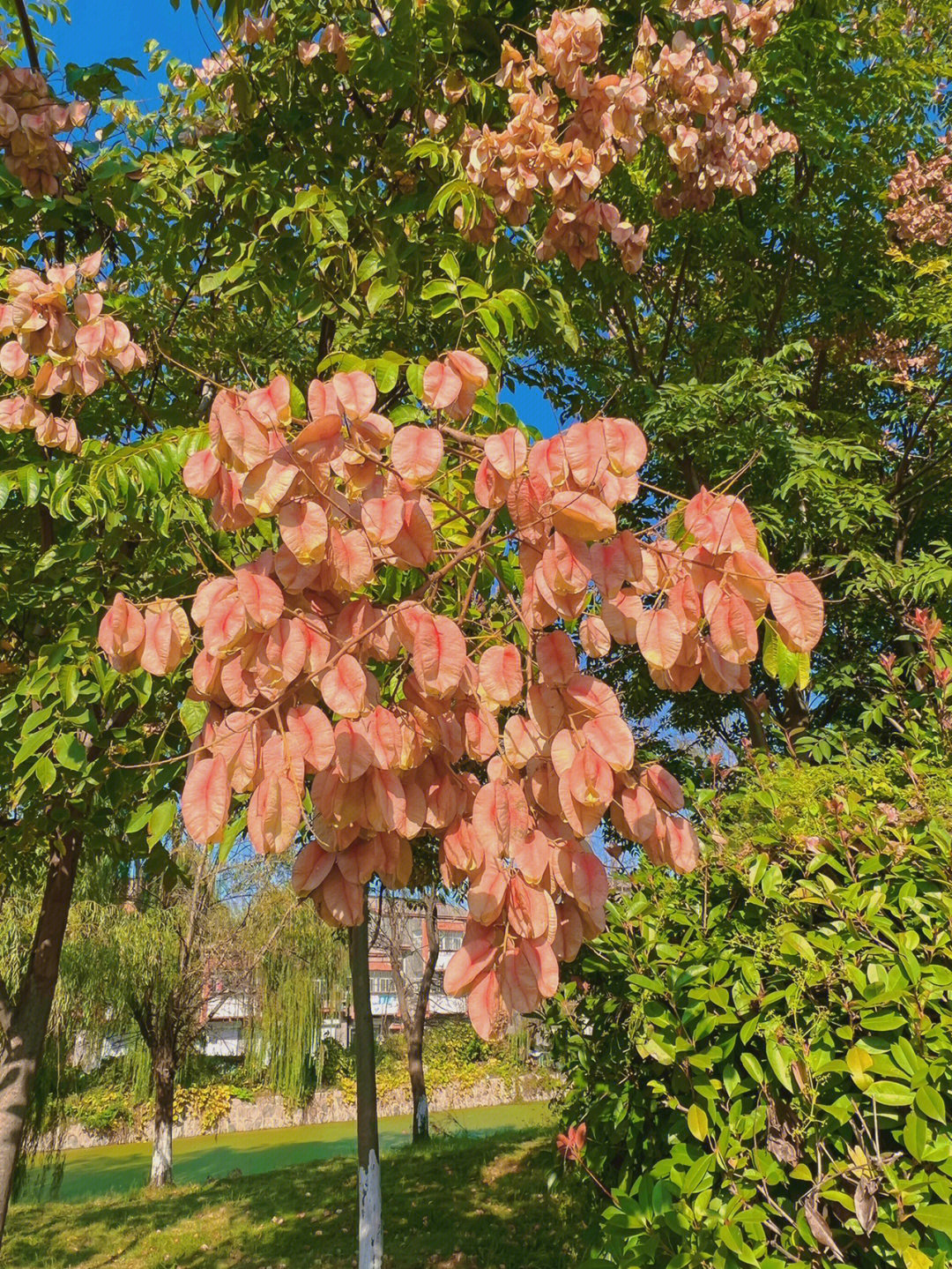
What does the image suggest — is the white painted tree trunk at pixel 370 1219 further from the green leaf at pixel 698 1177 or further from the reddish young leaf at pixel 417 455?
the reddish young leaf at pixel 417 455

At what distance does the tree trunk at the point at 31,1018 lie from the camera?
3.71m

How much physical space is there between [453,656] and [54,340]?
181 centimetres

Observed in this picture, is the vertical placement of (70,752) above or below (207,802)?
above

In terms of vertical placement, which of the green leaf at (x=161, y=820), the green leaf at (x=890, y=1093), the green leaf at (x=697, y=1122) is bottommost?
the green leaf at (x=697, y=1122)

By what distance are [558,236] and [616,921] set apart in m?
2.04

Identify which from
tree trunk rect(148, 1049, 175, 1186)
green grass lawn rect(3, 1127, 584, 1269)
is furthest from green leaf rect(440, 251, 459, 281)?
tree trunk rect(148, 1049, 175, 1186)

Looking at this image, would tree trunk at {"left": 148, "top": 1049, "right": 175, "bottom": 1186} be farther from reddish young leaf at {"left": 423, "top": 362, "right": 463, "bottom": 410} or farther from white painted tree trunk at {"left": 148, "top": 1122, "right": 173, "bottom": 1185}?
reddish young leaf at {"left": 423, "top": 362, "right": 463, "bottom": 410}

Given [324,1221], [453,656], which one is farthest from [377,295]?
[324,1221]

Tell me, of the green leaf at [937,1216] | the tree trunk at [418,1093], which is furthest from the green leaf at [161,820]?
the tree trunk at [418,1093]

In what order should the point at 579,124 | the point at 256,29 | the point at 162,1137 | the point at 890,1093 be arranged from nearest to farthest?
the point at 890,1093 < the point at 579,124 < the point at 256,29 < the point at 162,1137

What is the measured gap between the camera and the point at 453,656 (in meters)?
1.20

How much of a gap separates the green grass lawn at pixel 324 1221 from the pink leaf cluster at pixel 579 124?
183 inches

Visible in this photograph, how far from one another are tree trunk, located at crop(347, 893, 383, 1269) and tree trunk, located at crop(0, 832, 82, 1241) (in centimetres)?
141

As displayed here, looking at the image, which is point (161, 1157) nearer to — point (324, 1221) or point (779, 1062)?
point (324, 1221)
